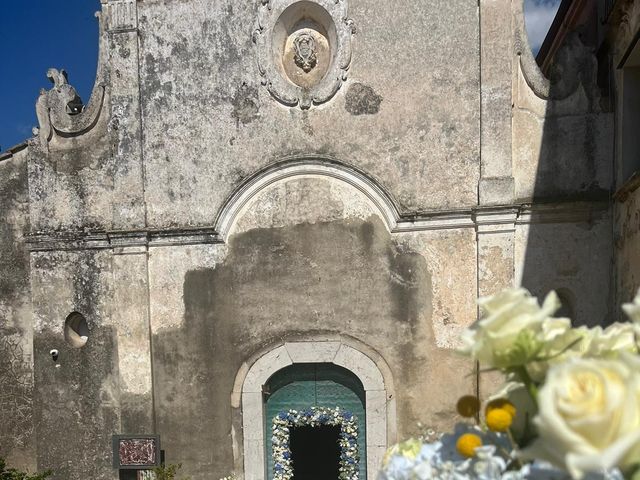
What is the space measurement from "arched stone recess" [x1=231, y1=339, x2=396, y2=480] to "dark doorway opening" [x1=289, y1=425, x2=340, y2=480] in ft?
9.96

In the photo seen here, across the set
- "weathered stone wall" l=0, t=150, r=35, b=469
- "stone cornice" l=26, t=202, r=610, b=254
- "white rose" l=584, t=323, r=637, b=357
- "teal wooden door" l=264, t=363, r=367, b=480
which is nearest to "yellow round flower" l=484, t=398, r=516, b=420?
"white rose" l=584, t=323, r=637, b=357

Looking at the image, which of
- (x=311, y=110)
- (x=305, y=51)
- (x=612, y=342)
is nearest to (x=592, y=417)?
(x=612, y=342)

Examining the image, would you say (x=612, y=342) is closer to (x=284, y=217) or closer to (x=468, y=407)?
(x=468, y=407)

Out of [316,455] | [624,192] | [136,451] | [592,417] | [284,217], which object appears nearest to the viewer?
[592,417]

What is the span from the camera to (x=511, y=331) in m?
1.18

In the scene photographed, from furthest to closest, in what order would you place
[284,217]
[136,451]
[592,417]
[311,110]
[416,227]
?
[136,451] → [284,217] → [311,110] → [416,227] → [592,417]

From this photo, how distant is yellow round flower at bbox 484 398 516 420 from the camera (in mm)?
1260

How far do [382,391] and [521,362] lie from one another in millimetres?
5099

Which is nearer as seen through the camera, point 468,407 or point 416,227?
point 468,407

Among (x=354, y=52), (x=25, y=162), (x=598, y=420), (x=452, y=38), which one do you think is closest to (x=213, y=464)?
(x=25, y=162)

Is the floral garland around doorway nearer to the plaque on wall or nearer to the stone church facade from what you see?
the stone church facade

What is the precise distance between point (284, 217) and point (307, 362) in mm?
1764

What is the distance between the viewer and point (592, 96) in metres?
5.64

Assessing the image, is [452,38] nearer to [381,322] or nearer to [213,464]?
[381,322]
